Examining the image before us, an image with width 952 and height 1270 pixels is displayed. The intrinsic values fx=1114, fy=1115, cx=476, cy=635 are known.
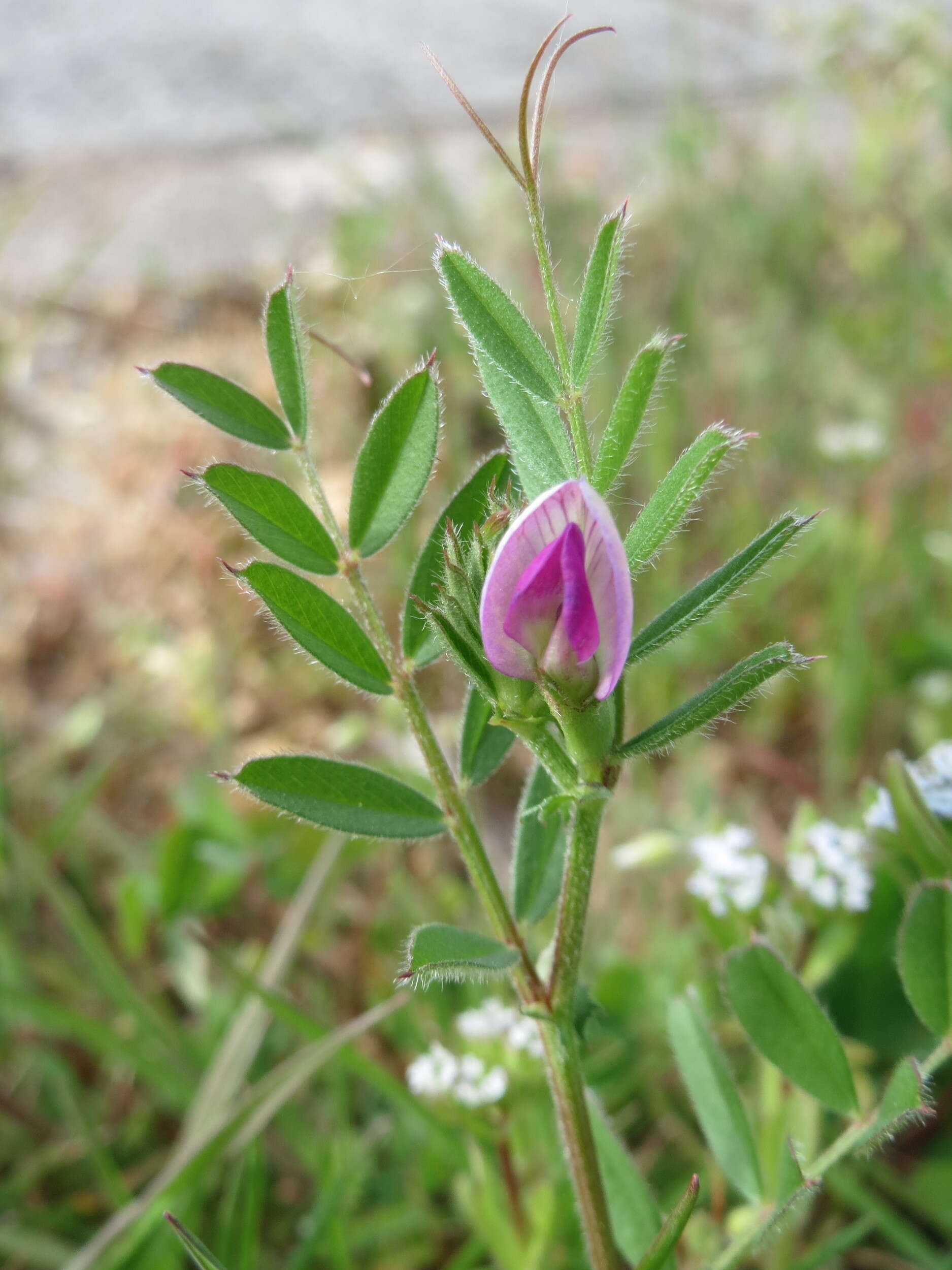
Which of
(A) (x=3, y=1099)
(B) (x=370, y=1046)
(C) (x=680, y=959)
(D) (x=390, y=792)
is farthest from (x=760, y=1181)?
(A) (x=3, y=1099)

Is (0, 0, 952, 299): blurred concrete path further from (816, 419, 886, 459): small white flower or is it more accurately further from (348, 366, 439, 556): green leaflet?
(348, 366, 439, 556): green leaflet

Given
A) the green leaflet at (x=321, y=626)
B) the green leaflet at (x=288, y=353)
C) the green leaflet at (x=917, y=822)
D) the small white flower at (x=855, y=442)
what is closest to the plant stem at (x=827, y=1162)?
the green leaflet at (x=917, y=822)

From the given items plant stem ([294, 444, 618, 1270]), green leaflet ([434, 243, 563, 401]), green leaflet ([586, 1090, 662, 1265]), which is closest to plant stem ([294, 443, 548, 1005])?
plant stem ([294, 444, 618, 1270])

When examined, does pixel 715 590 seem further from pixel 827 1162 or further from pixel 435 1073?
pixel 435 1073

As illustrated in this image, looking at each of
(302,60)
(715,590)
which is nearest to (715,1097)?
(715,590)

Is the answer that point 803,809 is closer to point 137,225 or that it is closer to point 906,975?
point 906,975

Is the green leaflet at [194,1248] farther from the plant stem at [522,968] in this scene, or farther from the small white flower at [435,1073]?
the small white flower at [435,1073]

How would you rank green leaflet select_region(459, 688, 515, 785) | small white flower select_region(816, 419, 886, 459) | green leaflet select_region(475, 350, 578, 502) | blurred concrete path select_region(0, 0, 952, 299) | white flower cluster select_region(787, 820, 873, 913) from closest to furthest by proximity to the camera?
1. green leaflet select_region(475, 350, 578, 502)
2. green leaflet select_region(459, 688, 515, 785)
3. white flower cluster select_region(787, 820, 873, 913)
4. small white flower select_region(816, 419, 886, 459)
5. blurred concrete path select_region(0, 0, 952, 299)
